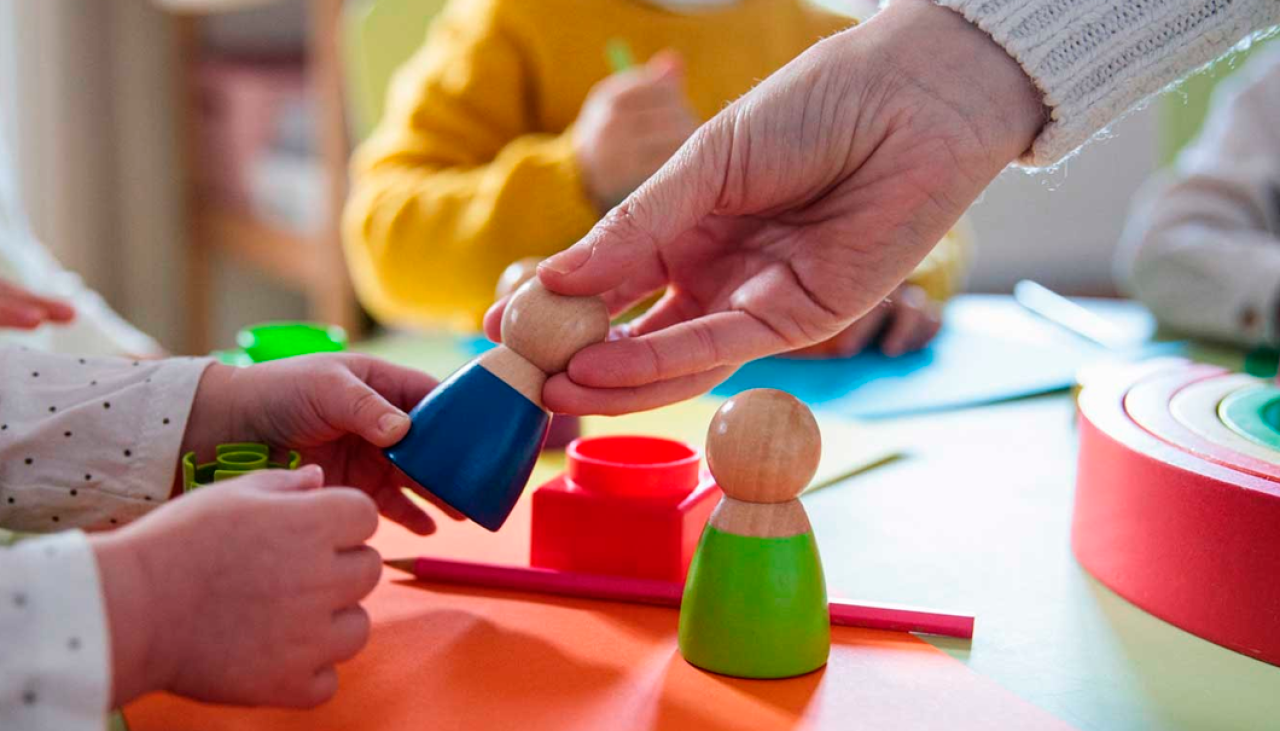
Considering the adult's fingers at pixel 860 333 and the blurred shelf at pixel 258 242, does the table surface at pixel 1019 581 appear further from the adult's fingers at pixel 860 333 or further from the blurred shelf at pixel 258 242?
the blurred shelf at pixel 258 242

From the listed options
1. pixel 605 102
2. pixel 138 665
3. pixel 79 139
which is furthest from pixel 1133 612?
pixel 79 139

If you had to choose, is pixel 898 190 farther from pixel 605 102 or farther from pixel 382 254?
pixel 382 254

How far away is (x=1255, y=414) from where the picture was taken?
0.64 metres

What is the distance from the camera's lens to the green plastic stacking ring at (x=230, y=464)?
0.51m

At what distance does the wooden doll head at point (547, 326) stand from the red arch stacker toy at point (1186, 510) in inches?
11.3

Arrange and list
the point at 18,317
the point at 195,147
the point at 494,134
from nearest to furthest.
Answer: the point at 18,317 < the point at 494,134 < the point at 195,147

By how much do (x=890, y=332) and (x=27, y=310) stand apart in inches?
31.7

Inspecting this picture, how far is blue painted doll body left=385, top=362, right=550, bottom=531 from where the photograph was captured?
20.4 inches

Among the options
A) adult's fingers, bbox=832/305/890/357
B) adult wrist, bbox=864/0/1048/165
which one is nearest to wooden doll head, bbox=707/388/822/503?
adult wrist, bbox=864/0/1048/165

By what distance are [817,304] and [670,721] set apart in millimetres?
290

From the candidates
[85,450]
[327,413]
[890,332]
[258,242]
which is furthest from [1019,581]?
[258,242]

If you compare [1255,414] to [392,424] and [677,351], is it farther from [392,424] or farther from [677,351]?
[392,424]

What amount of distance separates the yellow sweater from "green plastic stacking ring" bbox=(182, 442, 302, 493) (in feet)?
2.48

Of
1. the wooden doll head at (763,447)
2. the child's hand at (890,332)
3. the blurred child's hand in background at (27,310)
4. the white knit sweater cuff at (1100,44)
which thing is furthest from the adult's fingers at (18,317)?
the child's hand at (890,332)
